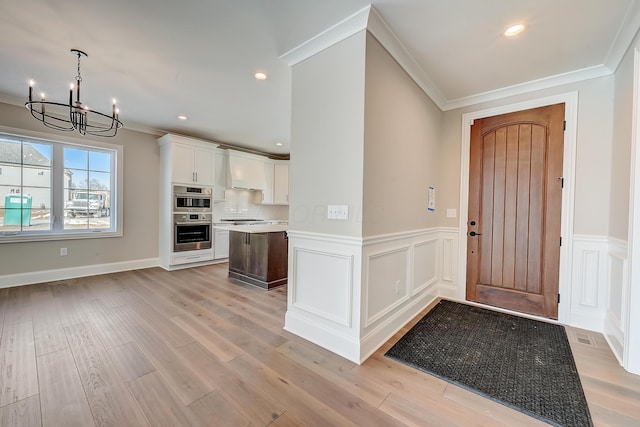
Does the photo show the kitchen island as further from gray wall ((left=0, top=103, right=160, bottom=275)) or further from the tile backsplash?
gray wall ((left=0, top=103, right=160, bottom=275))

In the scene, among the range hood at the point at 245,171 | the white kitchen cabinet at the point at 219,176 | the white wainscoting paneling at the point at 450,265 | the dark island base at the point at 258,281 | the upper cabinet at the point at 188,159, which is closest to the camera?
the white wainscoting paneling at the point at 450,265

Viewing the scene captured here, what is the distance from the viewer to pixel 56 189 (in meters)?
4.06

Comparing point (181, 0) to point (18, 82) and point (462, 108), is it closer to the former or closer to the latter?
point (18, 82)

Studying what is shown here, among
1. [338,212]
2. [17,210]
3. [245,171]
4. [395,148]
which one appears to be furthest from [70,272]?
[395,148]

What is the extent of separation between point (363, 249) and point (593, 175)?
2567mm

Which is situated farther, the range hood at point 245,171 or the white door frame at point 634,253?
the range hood at point 245,171

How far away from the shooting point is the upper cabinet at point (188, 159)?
189 inches

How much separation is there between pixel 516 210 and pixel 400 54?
221cm

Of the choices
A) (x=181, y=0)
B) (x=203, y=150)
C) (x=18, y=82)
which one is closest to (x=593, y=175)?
(x=181, y=0)

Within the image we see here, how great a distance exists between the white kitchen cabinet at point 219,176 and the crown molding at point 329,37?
3.59 m

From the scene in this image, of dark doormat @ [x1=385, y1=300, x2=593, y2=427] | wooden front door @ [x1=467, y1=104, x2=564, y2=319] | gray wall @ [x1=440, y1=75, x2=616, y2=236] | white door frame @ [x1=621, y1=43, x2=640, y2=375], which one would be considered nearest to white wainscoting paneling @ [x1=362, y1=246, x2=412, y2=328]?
→ dark doormat @ [x1=385, y1=300, x2=593, y2=427]

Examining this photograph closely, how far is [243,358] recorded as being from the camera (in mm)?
2033

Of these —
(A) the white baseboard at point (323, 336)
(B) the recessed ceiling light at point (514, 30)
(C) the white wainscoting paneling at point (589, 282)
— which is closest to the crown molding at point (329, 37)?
(B) the recessed ceiling light at point (514, 30)

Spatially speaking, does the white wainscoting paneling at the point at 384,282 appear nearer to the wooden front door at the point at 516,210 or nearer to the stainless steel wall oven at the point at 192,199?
the wooden front door at the point at 516,210
